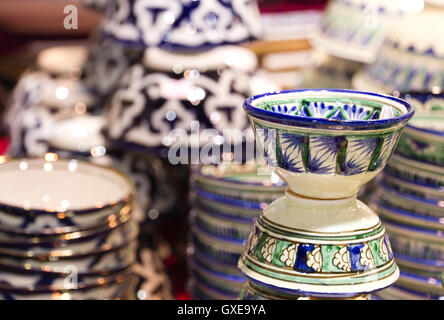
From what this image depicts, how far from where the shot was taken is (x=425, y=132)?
106cm

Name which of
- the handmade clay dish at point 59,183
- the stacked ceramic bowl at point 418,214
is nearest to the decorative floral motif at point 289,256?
the stacked ceramic bowl at point 418,214

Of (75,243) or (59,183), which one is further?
(59,183)

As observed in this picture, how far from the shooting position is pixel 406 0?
5.36 feet

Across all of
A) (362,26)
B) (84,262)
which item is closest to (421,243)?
(84,262)

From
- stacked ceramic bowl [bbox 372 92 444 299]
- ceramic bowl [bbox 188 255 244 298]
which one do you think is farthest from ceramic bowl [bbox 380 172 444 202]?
ceramic bowl [bbox 188 255 244 298]

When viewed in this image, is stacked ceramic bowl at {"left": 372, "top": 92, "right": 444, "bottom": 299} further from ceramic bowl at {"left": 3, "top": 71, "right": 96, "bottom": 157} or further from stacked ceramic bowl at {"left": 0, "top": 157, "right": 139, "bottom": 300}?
ceramic bowl at {"left": 3, "top": 71, "right": 96, "bottom": 157}

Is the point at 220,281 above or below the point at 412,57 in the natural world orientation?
below

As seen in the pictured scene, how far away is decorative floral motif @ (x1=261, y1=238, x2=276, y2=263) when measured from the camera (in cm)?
84

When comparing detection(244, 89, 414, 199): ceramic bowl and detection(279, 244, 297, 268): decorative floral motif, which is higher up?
detection(244, 89, 414, 199): ceramic bowl

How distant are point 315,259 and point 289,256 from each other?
3 cm

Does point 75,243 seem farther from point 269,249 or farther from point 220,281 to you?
point 269,249

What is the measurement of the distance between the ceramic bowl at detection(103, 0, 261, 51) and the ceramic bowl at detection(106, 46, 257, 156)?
0.05 m

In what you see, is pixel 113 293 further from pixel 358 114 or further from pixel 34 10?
pixel 34 10

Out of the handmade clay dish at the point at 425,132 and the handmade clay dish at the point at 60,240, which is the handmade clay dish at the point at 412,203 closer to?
the handmade clay dish at the point at 425,132
